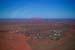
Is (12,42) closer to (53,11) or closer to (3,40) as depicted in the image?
(3,40)

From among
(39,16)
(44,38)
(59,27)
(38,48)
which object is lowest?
(38,48)

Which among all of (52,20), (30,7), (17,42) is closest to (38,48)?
(17,42)

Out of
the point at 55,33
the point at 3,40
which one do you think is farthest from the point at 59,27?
the point at 3,40

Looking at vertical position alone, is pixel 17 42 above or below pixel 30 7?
below

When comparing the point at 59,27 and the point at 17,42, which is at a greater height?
the point at 59,27

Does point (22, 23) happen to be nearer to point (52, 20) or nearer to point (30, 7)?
point (30, 7)

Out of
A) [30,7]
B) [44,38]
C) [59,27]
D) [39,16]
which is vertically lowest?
[44,38]
